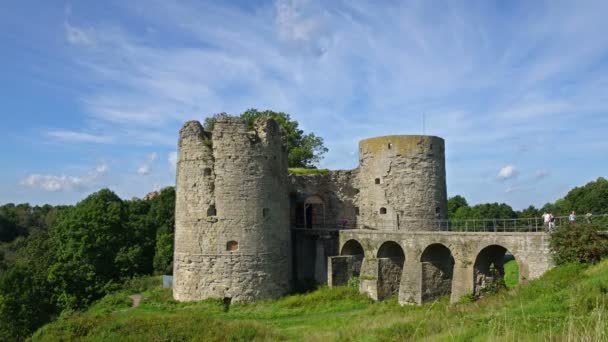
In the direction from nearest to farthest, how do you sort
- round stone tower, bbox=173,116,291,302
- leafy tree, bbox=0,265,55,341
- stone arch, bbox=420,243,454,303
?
stone arch, bbox=420,243,454,303
round stone tower, bbox=173,116,291,302
leafy tree, bbox=0,265,55,341

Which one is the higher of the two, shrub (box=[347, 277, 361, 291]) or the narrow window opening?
the narrow window opening

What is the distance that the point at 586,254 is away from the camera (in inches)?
630

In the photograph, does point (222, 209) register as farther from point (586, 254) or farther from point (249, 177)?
point (586, 254)

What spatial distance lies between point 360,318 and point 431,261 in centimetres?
528

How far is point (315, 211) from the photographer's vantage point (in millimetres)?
31281

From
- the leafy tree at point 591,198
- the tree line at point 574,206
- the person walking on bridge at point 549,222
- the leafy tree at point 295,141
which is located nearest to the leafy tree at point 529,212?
the tree line at point 574,206

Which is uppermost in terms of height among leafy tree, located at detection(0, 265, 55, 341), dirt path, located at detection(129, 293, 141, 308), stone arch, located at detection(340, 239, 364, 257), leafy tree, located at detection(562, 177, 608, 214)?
leafy tree, located at detection(562, 177, 608, 214)

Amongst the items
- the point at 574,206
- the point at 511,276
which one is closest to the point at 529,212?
the point at 574,206

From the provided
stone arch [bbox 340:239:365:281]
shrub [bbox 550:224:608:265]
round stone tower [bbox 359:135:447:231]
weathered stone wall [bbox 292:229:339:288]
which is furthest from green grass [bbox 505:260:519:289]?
shrub [bbox 550:224:608:265]

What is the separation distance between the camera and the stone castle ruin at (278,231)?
22.7m

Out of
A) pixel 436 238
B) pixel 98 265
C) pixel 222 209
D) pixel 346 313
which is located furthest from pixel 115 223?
pixel 436 238

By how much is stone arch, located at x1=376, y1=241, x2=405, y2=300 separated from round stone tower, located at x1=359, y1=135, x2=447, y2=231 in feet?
7.97

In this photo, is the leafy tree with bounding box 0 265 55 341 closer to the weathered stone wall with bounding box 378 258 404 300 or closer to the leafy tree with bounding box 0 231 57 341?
the leafy tree with bounding box 0 231 57 341

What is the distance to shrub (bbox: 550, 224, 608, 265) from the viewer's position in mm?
15852
